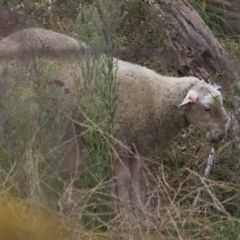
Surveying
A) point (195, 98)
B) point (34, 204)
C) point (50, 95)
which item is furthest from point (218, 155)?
point (34, 204)

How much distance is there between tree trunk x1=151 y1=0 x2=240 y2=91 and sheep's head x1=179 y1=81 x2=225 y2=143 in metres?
0.94

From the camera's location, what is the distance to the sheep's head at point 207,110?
6148mm

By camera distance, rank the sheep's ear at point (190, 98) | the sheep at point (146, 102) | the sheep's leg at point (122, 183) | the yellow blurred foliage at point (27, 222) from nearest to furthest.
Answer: the yellow blurred foliage at point (27, 222), the sheep's leg at point (122, 183), the sheep at point (146, 102), the sheep's ear at point (190, 98)

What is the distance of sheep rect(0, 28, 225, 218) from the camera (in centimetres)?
589

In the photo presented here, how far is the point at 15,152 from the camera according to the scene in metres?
4.55

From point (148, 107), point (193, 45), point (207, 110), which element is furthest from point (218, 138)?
point (193, 45)

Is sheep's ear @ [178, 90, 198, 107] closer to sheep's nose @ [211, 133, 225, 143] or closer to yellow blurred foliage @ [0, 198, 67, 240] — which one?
sheep's nose @ [211, 133, 225, 143]

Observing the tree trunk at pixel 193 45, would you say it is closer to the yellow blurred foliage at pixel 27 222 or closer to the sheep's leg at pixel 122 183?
the sheep's leg at pixel 122 183

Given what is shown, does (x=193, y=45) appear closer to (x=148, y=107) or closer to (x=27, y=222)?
(x=148, y=107)

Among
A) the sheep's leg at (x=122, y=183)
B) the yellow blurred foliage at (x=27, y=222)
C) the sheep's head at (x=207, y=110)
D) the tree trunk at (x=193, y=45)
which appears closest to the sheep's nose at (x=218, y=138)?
the sheep's head at (x=207, y=110)

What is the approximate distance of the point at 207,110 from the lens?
6188 mm

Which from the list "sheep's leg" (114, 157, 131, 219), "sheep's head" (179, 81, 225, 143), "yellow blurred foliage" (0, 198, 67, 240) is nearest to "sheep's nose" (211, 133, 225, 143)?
"sheep's head" (179, 81, 225, 143)

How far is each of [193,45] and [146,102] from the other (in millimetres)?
1232

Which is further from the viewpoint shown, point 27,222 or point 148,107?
point 148,107
